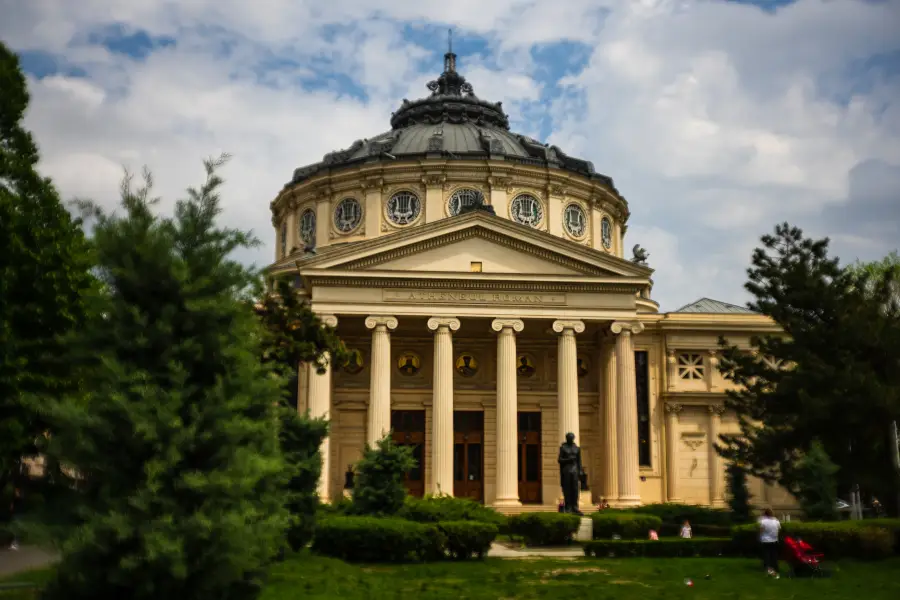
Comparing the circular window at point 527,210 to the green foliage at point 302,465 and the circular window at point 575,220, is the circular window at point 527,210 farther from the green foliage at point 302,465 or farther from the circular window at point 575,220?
the green foliage at point 302,465

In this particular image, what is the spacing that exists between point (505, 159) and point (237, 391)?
44.3 meters

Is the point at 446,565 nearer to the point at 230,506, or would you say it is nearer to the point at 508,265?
the point at 230,506

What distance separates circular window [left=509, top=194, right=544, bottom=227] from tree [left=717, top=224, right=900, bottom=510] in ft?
74.2

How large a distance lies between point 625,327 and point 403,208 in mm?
16224

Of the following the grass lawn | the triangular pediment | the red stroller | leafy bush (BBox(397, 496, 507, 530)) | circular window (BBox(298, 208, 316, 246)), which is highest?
circular window (BBox(298, 208, 316, 246))

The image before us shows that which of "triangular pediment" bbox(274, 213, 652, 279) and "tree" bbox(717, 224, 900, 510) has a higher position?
"triangular pediment" bbox(274, 213, 652, 279)

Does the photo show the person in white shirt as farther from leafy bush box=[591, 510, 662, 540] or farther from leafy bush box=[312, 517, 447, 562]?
leafy bush box=[591, 510, 662, 540]

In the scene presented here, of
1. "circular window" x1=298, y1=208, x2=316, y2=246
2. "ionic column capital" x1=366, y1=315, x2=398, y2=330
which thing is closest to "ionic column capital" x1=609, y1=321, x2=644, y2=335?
"ionic column capital" x1=366, y1=315, x2=398, y2=330

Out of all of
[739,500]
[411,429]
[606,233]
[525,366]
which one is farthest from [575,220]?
[739,500]

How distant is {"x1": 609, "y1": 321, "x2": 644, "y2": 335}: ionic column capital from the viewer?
45156mm

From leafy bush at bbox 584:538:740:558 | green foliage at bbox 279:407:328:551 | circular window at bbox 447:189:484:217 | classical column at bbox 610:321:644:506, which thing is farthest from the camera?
circular window at bbox 447:189:484:217

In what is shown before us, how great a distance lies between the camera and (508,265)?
45.4 m

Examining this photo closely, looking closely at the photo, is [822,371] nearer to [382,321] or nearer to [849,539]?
[849,539]

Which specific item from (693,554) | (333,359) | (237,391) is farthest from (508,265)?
(237,391)
